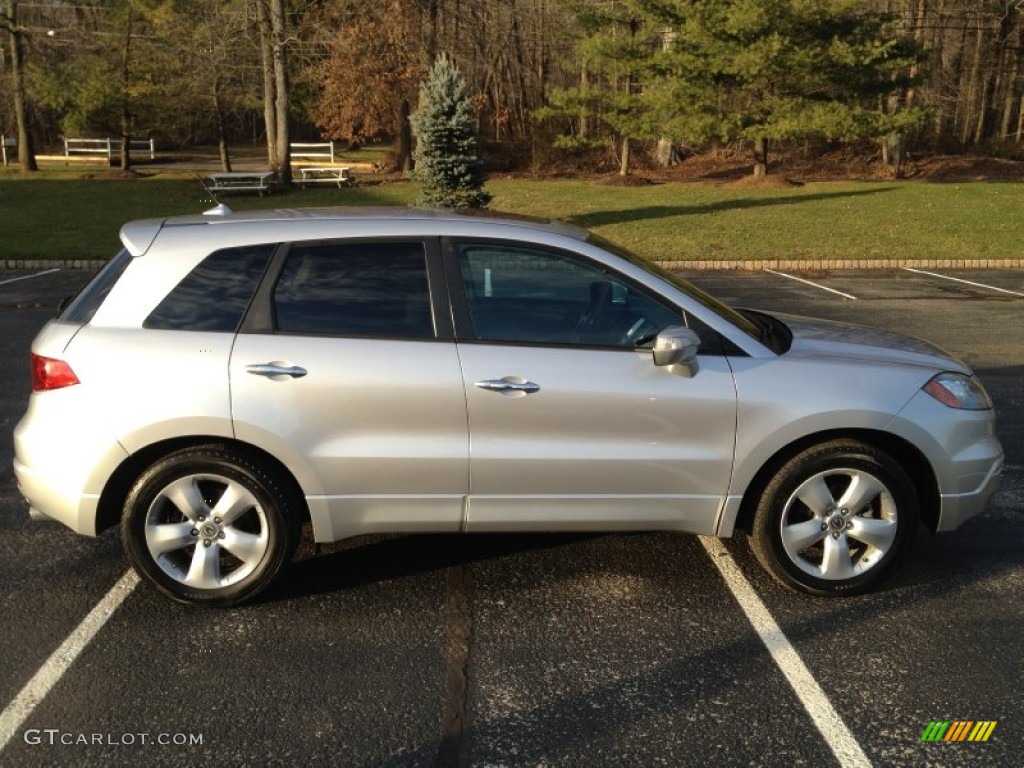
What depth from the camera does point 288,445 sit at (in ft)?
13.1

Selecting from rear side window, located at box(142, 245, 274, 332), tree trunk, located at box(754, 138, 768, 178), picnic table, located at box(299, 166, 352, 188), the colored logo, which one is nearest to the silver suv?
rear side window, located at box(142, 245, 274, 332)

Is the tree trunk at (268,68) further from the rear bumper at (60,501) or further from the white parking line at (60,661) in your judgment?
the white parking line at (60,661)

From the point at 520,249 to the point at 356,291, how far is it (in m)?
0.75

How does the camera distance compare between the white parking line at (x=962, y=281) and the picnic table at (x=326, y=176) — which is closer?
the white parking line at (x=962, y=281)

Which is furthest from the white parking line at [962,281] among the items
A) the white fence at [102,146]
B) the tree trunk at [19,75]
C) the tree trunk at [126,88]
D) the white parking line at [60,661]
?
the white fence at [102,146]

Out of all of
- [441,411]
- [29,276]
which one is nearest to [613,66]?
[29,276]

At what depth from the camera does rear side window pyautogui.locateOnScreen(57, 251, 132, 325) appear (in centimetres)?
415

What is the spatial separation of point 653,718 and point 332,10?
105 feet

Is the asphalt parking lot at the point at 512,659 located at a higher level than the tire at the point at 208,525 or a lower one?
lower

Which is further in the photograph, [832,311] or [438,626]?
[832,311]

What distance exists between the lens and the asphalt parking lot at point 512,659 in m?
3.24

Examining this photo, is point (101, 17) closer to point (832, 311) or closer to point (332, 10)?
point (332, 10)

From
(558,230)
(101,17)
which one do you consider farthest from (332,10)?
(558,230)

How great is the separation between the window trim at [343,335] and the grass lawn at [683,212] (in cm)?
1280
